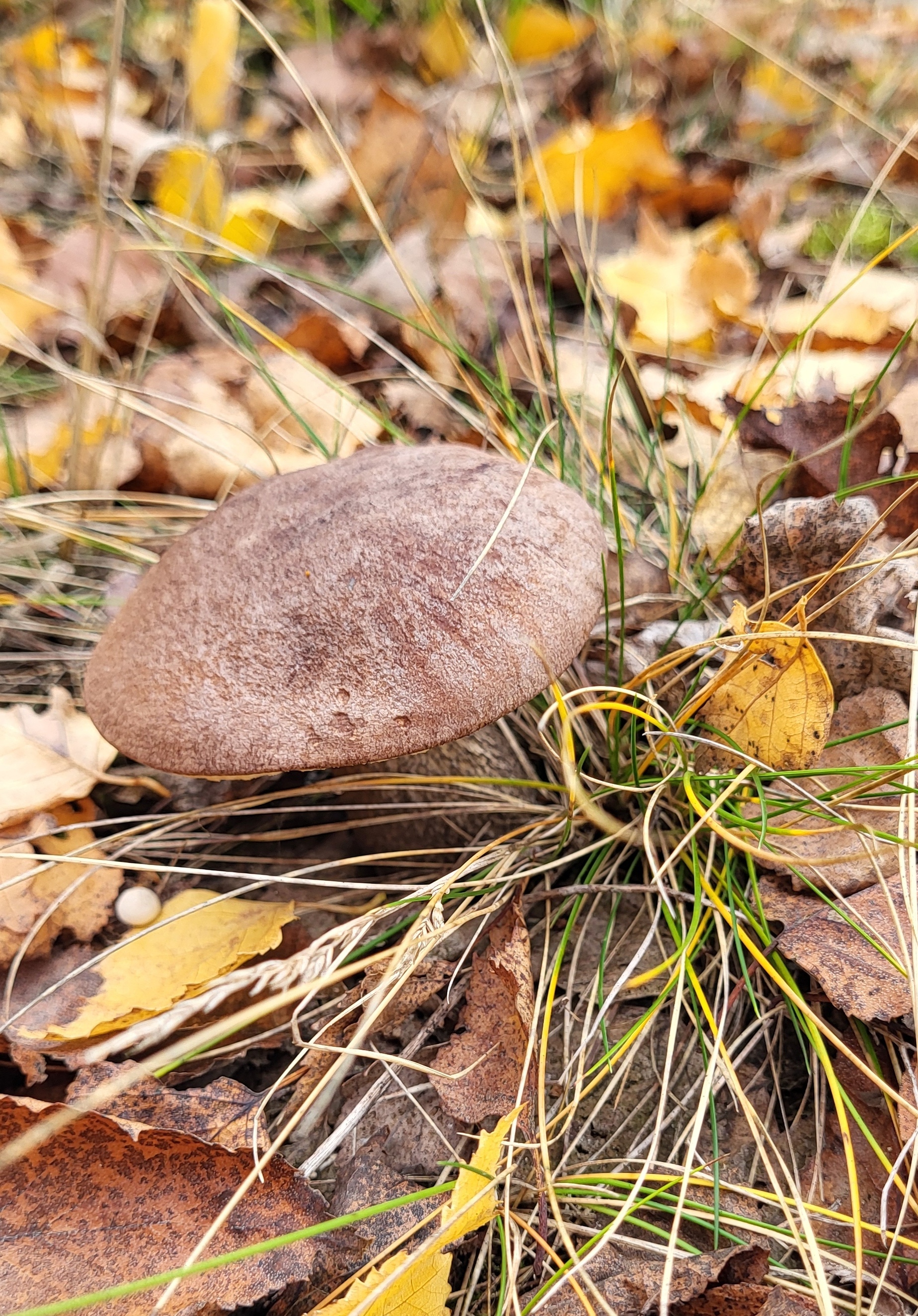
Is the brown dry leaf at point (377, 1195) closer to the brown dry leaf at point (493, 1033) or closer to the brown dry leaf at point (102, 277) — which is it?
the brown dry leaf at point (493, 1033)

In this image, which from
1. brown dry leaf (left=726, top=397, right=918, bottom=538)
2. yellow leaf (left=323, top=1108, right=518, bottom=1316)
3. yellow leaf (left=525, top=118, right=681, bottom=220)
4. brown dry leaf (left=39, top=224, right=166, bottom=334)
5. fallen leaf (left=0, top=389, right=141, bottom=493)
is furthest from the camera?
yellow leaf (left=525, top=118, right=681, bottom=220)

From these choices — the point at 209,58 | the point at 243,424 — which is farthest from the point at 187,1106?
the point at 209,58

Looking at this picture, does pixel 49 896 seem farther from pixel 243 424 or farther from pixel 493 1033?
pixel 243 424

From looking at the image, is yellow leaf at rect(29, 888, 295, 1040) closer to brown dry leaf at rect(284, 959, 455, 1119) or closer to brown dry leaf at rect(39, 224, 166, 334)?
brown dry leaf at rect(284, 959, 455, 1119)

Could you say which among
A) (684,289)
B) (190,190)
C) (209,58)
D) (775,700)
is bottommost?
(775,700)

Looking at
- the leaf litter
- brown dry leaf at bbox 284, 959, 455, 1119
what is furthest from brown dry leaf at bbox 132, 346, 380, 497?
brown dry leaf at bbox 284, 959, 455, 1119

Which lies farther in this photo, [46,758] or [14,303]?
[14,303]

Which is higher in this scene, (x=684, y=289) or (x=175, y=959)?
(x=684, y=289)

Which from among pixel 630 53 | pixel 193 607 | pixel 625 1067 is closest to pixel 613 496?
pixel 193 607

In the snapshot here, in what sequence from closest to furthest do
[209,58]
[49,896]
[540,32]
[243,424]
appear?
1. [49,896]
2. [243,424]
3. [209,58]
4. [540,32]
